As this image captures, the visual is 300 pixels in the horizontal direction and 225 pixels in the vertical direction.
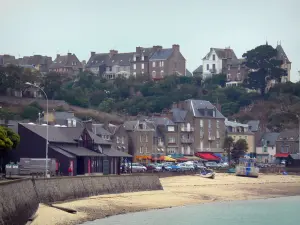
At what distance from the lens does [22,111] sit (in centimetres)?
12025

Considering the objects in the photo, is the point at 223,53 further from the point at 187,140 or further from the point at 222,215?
the point at 222,215

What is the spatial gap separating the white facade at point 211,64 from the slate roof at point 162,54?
11.0 metres

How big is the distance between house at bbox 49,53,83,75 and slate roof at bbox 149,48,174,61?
17.6 metres

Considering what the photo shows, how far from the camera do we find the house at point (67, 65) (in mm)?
169625

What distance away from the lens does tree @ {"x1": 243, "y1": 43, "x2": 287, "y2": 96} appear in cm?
15338

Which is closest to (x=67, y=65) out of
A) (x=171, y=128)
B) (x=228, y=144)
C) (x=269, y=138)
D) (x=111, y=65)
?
(x=111, y=65)

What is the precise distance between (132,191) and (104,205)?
10.8 metres

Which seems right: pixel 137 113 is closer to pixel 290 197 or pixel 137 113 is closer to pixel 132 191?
pixel 290 197

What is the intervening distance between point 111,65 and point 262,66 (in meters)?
33.5

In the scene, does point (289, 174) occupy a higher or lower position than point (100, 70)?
lower

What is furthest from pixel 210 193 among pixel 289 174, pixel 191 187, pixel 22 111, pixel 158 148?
pixel 22 111

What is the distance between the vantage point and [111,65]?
555 ft

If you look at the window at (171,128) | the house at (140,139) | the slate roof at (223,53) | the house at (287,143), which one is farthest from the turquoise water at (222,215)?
the slate roof at (223,53)

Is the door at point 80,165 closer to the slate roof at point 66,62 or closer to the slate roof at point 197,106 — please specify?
the slate roof at point 197,106
